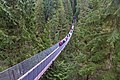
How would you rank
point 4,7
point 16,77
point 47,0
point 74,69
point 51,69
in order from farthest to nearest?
point 47,0
point 51,69
point 74,69
point 4,7
point 16,77

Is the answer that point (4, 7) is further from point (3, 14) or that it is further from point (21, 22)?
point (21, 22)

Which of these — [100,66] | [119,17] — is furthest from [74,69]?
[119,17]

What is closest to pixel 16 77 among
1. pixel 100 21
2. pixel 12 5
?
pixel 100 21

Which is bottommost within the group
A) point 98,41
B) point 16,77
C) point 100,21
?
point 16,77

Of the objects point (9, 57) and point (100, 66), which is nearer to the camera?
point (100, 66)

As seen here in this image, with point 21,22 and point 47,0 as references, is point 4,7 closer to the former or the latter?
point 21,22

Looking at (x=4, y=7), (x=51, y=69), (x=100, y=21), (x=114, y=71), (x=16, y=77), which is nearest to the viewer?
(x=16, y=77)

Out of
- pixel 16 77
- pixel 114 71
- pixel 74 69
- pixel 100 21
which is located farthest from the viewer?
pixel 74 69

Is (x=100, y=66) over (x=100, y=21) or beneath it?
beneath

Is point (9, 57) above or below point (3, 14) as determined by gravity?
below
